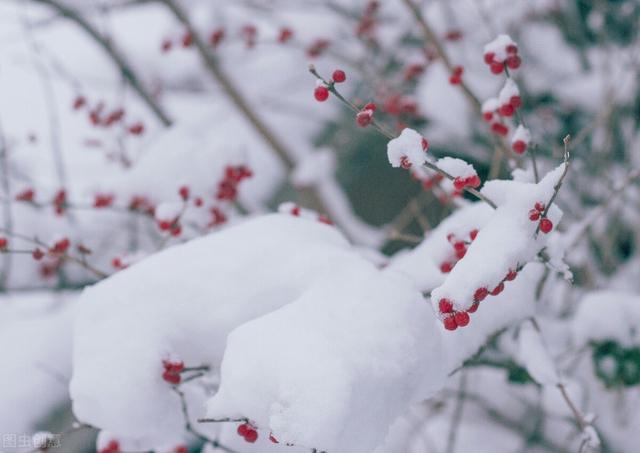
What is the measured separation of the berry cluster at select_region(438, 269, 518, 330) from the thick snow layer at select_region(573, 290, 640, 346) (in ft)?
4.00

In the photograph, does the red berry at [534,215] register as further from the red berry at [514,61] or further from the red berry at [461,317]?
the red berry at [514,61]

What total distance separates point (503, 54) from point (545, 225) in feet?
1.78

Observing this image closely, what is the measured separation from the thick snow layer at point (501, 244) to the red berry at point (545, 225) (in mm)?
15

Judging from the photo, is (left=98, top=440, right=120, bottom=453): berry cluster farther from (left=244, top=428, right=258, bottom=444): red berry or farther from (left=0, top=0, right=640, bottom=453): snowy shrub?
(left=244, top=428, right=258, bottom=444): red berry

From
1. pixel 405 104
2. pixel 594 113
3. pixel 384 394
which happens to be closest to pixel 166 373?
pixel 384 394

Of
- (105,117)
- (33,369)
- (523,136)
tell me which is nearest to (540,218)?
(523,136)

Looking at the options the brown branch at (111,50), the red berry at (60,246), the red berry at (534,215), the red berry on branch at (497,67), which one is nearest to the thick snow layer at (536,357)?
the red berry at (534,215)

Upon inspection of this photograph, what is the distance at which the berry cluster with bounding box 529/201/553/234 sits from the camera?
43.6 inches

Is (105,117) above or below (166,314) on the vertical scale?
above

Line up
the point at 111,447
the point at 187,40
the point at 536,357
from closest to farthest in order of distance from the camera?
the point at 536,357 → the point at 111,447 → the point at 187,40

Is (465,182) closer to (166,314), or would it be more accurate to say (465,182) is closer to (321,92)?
(321,92)

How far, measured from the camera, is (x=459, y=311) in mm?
1065

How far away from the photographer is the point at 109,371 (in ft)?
4.50

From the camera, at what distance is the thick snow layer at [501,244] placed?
3.40 feet
